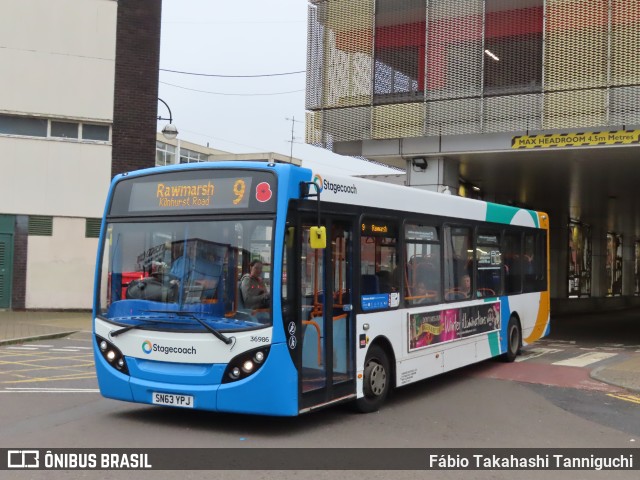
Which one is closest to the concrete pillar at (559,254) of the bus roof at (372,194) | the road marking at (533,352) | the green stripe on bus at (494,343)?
the road marking at (533,352)

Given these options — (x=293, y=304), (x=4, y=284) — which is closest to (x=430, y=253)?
(x=293, y=304)

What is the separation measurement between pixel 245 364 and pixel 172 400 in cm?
87

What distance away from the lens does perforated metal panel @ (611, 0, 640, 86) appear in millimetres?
14734

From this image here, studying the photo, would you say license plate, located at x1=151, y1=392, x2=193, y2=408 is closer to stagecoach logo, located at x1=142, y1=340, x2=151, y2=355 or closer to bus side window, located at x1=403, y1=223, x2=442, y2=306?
stagecoach logo, located at x1=142, y1=340, x2=151, y2=355

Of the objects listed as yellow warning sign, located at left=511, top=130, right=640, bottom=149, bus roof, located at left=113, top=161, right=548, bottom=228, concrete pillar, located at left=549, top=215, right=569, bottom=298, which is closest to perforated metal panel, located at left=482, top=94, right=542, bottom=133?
yellow warning sign, located at left=511, top=130, right=640, bottom=149

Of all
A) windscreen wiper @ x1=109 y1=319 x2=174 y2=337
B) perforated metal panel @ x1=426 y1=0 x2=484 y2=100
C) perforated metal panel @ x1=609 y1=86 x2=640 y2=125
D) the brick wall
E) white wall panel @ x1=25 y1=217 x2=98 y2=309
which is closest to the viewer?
windscreen wiper @ x1=109 y1=319 x2=174 y2=337

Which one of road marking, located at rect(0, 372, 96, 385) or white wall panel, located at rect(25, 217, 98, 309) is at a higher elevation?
white wall panel, located at rect(25, 217, 98, 309)

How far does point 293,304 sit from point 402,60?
1193cm

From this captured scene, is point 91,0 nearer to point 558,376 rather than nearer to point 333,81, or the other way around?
point 333,81

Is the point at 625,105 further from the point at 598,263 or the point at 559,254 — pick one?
the point at 598,263

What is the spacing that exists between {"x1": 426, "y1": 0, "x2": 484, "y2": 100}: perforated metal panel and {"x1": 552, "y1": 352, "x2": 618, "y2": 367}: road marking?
20.6 ft

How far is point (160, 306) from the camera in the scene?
719 cm

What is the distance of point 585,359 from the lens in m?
14.2

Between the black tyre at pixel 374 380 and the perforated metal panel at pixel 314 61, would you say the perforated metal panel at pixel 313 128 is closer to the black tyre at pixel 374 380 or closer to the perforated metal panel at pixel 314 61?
the perforated metal panel at pixel 314 61
